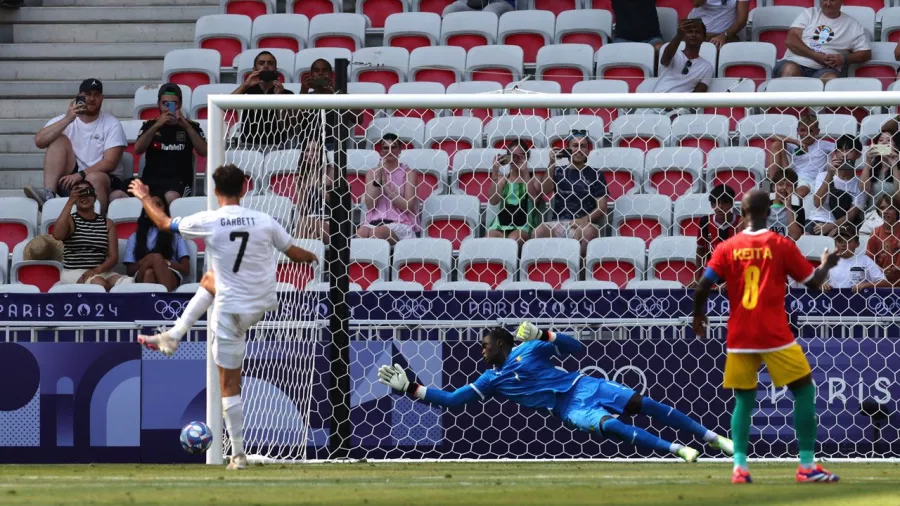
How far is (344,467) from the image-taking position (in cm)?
937

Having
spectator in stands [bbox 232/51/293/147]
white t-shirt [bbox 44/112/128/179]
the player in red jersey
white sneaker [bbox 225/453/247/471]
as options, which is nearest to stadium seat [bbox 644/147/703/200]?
spectator in stands [bbox 232/51/293/147]

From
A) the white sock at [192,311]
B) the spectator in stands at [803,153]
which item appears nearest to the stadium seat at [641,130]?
the spectator in stands at [803,153]

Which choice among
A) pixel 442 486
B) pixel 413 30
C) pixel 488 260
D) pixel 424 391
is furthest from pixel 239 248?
pixel 413 30

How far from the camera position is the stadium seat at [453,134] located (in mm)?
13047

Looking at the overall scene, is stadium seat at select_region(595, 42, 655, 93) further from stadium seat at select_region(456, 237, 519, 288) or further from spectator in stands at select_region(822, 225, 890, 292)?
spectator in stands at select_region(822, 225, 890, 292)

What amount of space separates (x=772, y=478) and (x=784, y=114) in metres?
5.12

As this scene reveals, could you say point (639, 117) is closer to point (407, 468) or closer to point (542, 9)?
point (542, 9)

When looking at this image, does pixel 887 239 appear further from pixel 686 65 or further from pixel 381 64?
pixel 381 64

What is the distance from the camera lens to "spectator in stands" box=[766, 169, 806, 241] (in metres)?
11.1

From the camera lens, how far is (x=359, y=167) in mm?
12188

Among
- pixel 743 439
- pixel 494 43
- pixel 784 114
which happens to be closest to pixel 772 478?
pixel 743 439

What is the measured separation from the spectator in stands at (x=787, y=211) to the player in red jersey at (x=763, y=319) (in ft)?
11.2

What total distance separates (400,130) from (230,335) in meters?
4.57

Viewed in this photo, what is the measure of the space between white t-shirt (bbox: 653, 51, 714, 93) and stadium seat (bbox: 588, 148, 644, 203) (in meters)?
1.96
